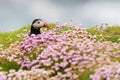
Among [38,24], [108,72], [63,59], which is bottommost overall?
[108,72]

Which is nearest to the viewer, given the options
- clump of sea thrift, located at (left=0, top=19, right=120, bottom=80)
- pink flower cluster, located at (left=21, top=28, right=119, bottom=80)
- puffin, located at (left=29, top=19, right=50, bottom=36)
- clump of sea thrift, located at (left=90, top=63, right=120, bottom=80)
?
clump of sea thrift, located at (left=90, top=63, right=120, bottom=80)

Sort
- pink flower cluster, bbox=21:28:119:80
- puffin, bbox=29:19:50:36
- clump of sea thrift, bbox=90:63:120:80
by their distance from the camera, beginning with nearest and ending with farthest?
clump of sea thrift, bbox=90:63:120:80 < pink flower cluster, bbox=21:28:119:80 < puffin, bbox=29:19:50:36

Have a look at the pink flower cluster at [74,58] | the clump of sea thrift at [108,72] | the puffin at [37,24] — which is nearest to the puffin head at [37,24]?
the puffin at [37,24]

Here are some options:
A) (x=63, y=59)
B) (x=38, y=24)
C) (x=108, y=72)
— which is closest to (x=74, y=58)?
(x=63, y=59)

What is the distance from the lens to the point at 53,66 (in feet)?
46.2

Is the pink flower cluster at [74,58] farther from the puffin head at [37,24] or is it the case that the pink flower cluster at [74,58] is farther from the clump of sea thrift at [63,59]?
the puffin head at [37,24]

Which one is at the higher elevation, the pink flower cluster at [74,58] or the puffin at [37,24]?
the puffin at [37,24]

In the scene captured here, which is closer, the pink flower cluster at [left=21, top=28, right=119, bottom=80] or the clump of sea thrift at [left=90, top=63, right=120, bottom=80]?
the clump of sea thrift at [left=90, top=63, right=120, bottom=80]

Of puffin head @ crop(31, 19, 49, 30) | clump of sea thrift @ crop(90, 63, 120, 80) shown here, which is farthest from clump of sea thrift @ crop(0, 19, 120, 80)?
puffin head @ crop(31, 19, 49, 30)

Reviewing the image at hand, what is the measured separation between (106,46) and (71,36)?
14.7ft

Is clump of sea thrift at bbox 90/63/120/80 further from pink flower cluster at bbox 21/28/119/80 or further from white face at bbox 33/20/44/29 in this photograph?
white face at bbox 33/20/44/29

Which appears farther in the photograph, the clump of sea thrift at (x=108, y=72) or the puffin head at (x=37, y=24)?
the puffin head at (x=37, y=24)

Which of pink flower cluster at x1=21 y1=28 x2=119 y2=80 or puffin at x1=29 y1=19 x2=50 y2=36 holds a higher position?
puffin at x1=29 y1=19 x2=50 y2=36

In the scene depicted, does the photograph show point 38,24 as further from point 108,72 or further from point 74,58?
point 108,72
